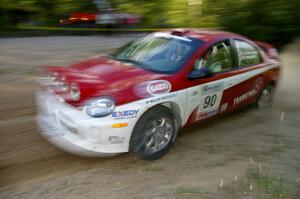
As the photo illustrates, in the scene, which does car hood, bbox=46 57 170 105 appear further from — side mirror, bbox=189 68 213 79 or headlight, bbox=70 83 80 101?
side mirror, bbox=189 68 213 79

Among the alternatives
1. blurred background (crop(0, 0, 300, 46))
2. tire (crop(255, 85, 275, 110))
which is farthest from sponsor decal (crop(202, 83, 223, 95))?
blurred background (crop(0, 0, 300, 46))

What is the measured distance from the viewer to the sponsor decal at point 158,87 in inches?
199

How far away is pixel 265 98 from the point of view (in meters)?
7.64

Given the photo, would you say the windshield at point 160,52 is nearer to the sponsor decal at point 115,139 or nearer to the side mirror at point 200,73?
the side mirror at point 200,73

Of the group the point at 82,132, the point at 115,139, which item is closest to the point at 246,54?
the point at 115,139

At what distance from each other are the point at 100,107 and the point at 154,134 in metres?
0.84

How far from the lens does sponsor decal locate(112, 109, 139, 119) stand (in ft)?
15.5

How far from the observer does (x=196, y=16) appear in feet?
34.0

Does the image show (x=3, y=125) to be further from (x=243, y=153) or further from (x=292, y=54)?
(x=292, y=54)

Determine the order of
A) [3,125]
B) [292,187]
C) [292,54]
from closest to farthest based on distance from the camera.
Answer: [292,187]
[3,125]
[292,54]

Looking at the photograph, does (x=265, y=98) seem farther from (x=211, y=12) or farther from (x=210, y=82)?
(x=211, y=12)

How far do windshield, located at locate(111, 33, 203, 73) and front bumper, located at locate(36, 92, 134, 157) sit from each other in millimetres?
1099

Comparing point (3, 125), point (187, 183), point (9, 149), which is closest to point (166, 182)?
point (187, 183)

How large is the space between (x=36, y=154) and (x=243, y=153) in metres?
2.67
